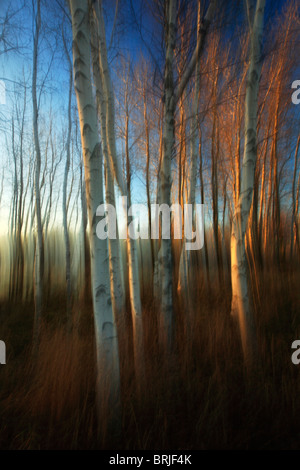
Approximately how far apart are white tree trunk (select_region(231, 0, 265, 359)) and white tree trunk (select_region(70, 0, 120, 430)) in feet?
5.17

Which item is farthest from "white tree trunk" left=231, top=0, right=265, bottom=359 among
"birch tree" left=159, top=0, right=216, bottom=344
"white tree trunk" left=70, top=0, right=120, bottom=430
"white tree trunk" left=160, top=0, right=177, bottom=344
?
"white tree trunk" left=70, top=0, right=120, bottom=430

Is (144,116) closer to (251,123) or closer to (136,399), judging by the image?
(251,123)

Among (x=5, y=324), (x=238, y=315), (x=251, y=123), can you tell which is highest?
(x=251, y=123)

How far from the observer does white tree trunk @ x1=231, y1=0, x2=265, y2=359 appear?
271cm

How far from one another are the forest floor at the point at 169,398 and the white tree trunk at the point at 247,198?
475 millimetres

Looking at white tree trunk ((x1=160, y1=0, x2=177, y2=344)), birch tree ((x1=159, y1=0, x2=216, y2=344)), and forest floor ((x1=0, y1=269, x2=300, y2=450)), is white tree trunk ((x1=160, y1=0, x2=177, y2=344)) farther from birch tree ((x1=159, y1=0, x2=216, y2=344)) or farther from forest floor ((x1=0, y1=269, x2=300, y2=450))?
forest floor ((x1=0, y1=269, x2=300, y2=450))

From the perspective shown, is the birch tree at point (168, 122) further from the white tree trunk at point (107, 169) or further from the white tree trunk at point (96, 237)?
the white tree trunk at point (96, 237)

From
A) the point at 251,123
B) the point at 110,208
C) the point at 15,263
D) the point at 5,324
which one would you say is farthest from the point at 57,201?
the point at 251,123

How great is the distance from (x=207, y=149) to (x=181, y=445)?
24.7 feet

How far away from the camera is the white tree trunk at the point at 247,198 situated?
8.90ft

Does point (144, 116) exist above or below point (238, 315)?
above

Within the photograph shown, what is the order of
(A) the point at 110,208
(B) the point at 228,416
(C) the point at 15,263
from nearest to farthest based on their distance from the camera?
(B) the point at 228,416, (A) the point at 110,208, (C) the point at 15,263

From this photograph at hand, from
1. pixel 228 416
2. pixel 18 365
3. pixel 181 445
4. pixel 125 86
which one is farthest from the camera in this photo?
pixel 125 86

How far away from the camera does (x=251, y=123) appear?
2.85m
